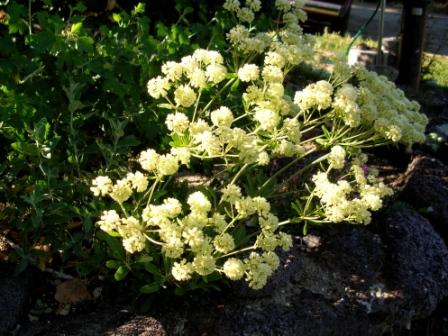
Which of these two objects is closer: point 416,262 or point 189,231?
point 189,231

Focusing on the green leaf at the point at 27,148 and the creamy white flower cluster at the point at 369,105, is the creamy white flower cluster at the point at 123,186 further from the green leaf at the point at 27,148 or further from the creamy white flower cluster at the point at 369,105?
the creamy white flower cluster at the point at 369,105

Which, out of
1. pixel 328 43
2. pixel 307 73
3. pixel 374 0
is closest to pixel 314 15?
pixel 328 43

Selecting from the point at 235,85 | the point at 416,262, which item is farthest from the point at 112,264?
the point at 416,262

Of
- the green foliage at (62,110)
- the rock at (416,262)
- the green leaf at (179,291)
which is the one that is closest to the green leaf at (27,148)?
the green foliage at (62,110)

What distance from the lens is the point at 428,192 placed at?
4238 millimetres

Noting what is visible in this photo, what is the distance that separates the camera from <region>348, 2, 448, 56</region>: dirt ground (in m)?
9.81

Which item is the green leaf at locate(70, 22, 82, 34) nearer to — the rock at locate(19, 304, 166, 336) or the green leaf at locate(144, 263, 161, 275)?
the green leaf at locate(144, 263, 161, 275)

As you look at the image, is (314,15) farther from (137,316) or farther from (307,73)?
(137,316)

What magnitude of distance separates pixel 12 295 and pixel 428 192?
2.80 m

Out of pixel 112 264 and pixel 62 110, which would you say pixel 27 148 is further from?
pixel 112 264

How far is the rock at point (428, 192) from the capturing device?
4.13m

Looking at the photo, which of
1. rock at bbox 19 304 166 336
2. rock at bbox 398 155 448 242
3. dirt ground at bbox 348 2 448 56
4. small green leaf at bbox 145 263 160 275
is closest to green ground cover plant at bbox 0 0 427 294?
small green leaf at bbox 145 263 160 275

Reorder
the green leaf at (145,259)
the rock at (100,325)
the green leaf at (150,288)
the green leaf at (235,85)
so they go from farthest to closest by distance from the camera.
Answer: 1. the green leaf at (235,85)
2. the rock at (100,325)
3. the green leaf at (150,288)
4. the green leaf at (145,259)

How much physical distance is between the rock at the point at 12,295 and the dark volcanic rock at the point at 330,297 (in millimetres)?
88
